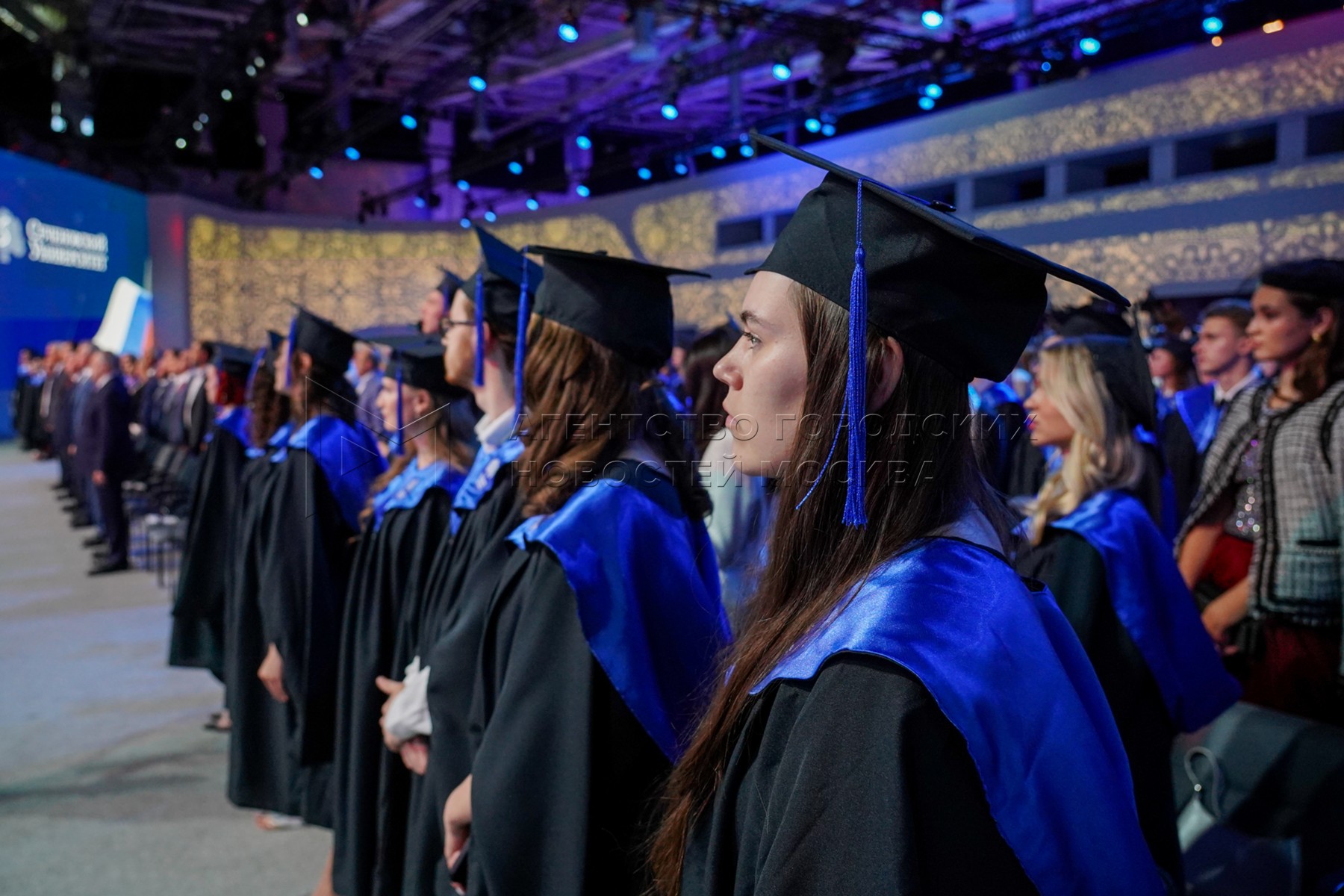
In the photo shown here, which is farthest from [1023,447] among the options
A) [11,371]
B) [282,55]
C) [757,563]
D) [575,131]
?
[11,371]

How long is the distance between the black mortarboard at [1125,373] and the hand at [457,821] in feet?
5.97

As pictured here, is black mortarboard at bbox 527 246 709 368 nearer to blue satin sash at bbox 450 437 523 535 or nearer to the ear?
blue satin sash at bbox 450 437 523 535

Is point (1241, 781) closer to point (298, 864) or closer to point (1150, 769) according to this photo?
point (1150, 769)

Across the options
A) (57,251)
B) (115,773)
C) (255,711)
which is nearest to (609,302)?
(255,711)

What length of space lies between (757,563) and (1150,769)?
62.7 inches

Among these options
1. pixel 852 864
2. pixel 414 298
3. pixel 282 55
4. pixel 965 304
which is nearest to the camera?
pixel 852 864

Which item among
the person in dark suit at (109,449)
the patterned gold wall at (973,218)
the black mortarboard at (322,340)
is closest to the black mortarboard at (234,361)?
the black mortarboard at (322,340)

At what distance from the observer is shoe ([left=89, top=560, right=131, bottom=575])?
8.67 metres

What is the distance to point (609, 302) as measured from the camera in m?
2.10

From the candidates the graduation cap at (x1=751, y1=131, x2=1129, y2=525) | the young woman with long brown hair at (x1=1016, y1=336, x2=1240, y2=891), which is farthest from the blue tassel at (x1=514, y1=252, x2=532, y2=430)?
the young woman with long brown hair at (x1=1016, y1=336, x2=1240, y2=891)

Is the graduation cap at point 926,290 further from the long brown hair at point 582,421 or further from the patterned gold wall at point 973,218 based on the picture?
the patterned gold wall at point 973,218

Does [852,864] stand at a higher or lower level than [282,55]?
lower

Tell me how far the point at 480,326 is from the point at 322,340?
1.55 metres

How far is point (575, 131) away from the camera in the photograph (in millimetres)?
17359
